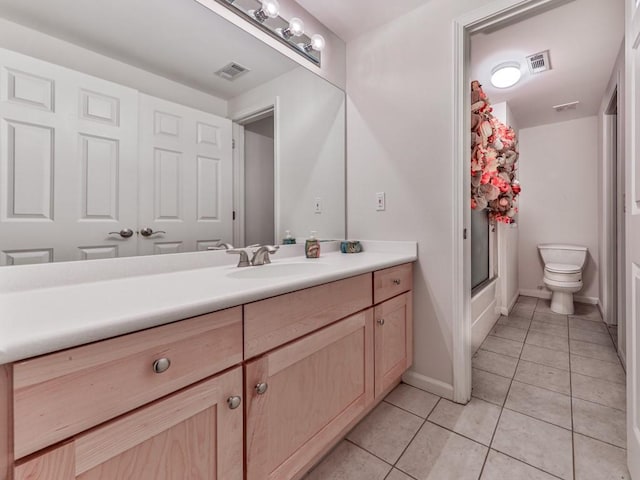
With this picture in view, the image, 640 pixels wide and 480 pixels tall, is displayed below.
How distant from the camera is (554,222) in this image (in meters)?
3.62

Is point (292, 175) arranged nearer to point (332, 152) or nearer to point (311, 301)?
point (332, 152)

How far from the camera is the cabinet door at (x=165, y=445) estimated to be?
52 cm

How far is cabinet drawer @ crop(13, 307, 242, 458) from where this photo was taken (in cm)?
47

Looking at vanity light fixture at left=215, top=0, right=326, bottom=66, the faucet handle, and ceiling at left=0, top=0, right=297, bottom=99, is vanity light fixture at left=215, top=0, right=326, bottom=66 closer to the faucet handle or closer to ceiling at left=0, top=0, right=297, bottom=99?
ceiling at left=0, top=0, right=297, bottom=99

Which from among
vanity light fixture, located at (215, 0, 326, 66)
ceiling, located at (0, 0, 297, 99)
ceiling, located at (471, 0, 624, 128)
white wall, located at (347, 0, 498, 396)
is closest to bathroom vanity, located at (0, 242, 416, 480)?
white wall, located at (347, 0, 498, 396)

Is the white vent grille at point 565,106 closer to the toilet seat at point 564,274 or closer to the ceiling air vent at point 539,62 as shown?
the ceiling air vent at point 539,62

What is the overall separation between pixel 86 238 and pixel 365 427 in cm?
139

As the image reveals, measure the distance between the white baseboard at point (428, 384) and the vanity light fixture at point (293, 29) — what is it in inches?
79.1

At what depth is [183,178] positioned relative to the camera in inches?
46.8

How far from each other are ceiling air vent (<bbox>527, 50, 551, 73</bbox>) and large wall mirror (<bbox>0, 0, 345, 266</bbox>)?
72.3 inches

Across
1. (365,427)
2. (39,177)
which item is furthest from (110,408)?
(365,427)

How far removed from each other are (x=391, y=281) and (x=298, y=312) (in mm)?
683

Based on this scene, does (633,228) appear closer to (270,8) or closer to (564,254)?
(270,8)

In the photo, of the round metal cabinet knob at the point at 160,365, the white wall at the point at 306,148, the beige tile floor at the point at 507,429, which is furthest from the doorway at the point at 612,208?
the round metal cabinet knob at the point at 160,365
